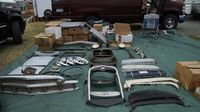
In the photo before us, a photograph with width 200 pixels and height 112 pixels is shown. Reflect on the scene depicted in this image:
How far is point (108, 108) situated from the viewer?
328 cm

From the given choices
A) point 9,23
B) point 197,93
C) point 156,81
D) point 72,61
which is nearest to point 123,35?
point 72,61

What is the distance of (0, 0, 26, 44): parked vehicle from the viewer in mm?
6531

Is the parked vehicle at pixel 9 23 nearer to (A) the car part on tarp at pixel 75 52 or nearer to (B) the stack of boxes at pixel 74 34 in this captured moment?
(B) the stack of boxes at pixel 74 34

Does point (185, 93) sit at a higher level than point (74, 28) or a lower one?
lower

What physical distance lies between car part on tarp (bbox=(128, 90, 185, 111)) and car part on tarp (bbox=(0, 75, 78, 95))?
4.09ft

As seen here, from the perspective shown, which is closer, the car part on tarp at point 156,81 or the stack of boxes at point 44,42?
the car part on tarp at point 156,81

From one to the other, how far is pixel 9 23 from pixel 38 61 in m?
2.36

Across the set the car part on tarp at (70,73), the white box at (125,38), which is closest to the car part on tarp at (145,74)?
the car part on tarp at (70,73)

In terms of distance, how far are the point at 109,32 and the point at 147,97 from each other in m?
5.24

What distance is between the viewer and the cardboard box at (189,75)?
368 centimetres

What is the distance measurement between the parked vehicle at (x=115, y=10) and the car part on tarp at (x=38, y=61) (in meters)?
4.59

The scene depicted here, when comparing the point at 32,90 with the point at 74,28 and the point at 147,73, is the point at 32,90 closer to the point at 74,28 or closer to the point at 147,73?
the point at 147,73

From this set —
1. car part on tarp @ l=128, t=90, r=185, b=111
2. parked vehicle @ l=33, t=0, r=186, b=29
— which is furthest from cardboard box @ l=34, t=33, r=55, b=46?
parked vehicle @ l=33, t=0, r=186, b=29

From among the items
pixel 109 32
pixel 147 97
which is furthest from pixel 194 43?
pixel 147 97
